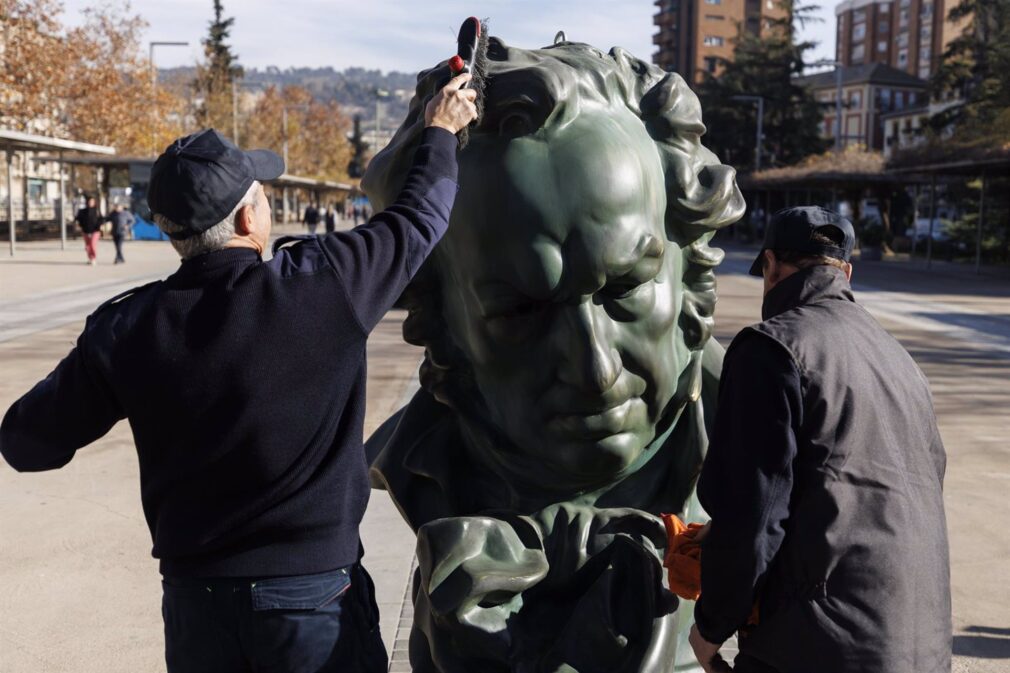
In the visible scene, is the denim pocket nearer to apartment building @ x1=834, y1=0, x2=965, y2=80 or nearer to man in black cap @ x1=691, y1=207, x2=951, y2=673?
man in black cap @ x1=691, y1=207, x2=951, y2=673

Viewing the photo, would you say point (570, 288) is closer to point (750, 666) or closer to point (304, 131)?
point (750, 666)

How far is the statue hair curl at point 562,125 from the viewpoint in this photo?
7.93 ft

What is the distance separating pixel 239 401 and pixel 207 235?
319mm

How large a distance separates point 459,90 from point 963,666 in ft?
9.90

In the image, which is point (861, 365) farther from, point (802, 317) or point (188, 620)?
point (188, 620)

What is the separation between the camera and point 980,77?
4447 cm

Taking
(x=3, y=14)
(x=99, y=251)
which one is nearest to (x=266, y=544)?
(x=99, y=251)

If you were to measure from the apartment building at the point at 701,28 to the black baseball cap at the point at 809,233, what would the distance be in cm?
8688

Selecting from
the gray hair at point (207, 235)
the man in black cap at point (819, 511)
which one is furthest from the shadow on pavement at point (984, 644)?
the gray hair at point (207, 235)

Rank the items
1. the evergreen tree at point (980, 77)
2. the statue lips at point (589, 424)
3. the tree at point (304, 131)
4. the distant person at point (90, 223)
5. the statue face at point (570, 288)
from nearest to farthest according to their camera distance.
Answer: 1. the statue face at point (570, 288)
2. the statue lips at point (589, 424)
3. the distant person at point (90, 223)
4. the evergreen tree at point (980, 77)
5. the tree at point (304, 131)

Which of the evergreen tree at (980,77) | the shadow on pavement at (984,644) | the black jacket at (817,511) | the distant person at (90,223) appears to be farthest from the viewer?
the evergreen tree at (980,77)

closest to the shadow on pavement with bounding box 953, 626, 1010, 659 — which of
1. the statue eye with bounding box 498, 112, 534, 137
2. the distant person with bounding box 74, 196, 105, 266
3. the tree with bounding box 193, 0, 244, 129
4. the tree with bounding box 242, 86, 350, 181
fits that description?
the statue eye with bounding box 498, 112, 534, 137

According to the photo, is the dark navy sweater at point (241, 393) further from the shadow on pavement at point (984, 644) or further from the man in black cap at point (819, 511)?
the shadow on pavement at point (984, 644)

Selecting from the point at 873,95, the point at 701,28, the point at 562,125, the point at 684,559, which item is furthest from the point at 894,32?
the point at 684,559
